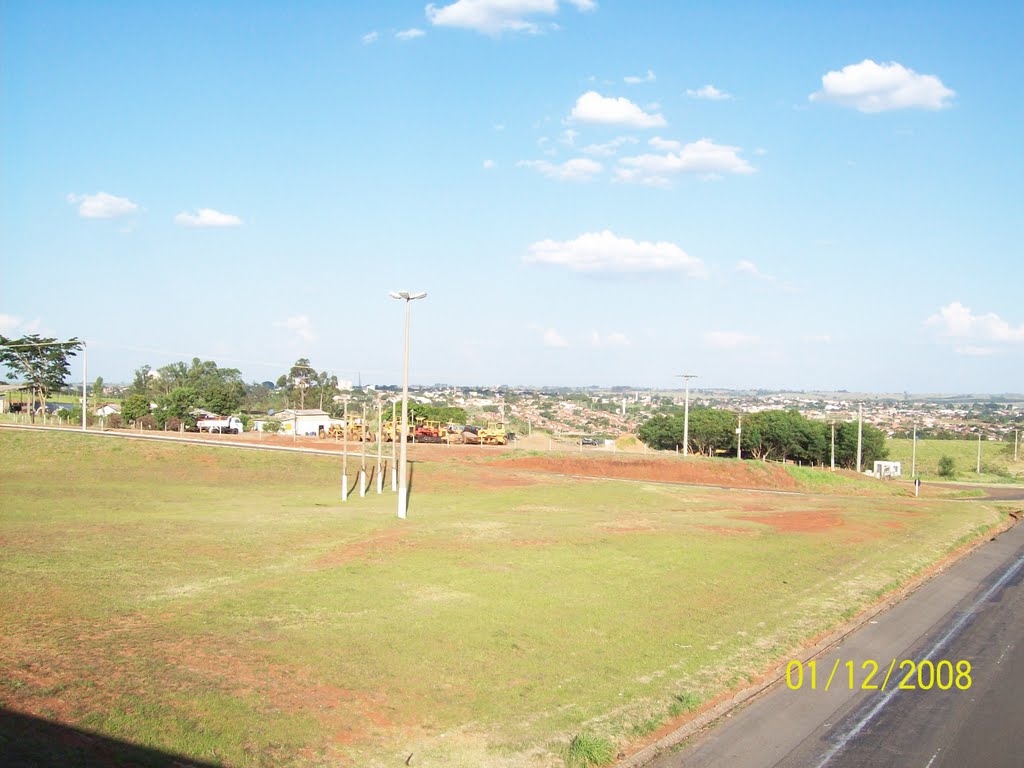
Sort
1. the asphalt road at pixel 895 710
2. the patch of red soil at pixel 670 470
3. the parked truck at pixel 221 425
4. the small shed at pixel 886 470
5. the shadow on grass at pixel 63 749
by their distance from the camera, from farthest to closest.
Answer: the parked truck at pixel 221 425, the small shed at pixel 886 470, the patch of red soil at pixel 670 470, the asphalt road at pixel 895 710, the shadow on grass at pixel 63 749

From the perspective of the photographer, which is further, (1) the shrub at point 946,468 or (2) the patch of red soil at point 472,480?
(1) the shrub at point 946,468

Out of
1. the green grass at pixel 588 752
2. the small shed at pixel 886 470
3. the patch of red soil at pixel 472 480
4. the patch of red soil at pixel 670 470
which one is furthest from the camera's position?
the small shed at pixel 886 470

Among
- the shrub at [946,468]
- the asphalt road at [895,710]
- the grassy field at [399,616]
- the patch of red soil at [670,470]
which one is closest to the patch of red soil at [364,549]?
the grassy field at [399,616]

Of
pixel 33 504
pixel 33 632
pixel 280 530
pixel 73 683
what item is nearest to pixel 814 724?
pixel 73 683

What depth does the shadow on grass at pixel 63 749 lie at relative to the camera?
30.5 feet

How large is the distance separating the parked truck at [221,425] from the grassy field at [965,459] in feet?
275

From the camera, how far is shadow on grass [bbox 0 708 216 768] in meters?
9.30

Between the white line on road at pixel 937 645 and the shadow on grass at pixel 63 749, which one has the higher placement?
the shadow on grass at pixel 63 749

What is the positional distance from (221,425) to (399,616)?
87.1 m

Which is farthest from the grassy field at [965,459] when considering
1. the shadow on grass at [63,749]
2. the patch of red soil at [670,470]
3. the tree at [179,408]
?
the shadow on grass at [63,749]

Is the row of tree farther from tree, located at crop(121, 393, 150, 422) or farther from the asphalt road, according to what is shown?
the asphalt road

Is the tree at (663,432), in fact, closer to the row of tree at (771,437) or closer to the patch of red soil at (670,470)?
the row of tree at (771,437)

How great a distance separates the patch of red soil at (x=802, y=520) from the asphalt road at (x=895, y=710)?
1433 centimetres

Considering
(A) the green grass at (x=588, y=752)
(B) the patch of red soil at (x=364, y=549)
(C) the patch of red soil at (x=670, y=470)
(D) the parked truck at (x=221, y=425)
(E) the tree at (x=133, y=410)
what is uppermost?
(E) the tree at (x=133, y=410)
